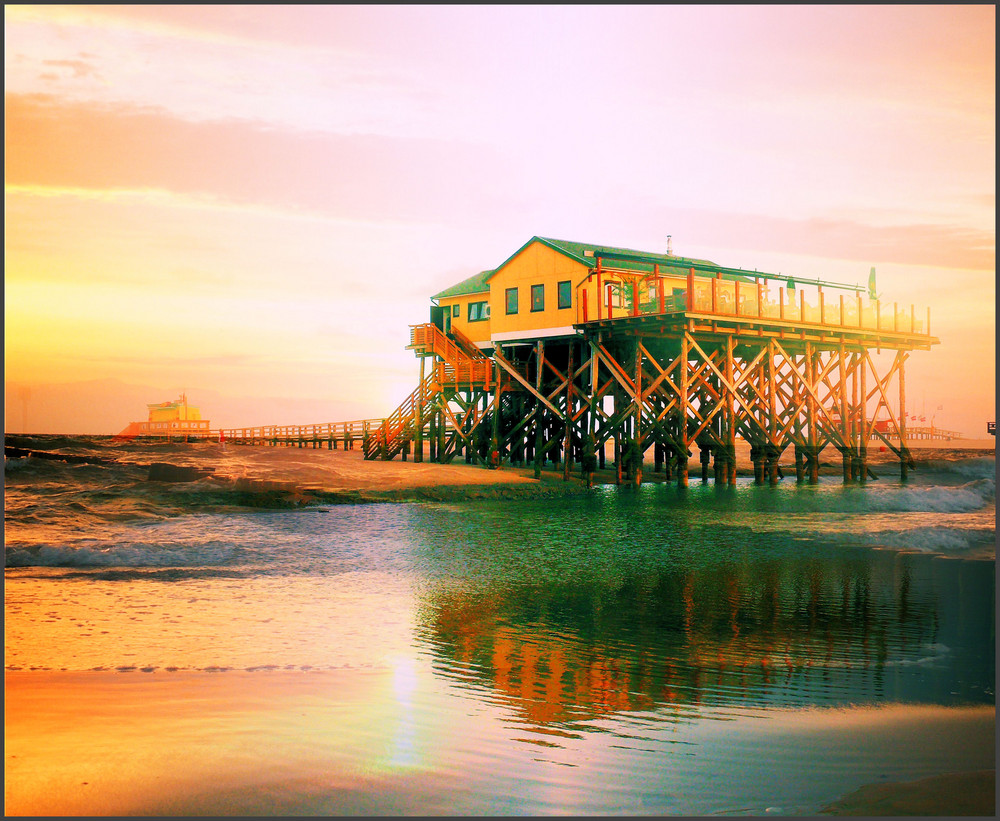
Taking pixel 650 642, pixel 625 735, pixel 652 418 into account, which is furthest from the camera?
pixel 652 418

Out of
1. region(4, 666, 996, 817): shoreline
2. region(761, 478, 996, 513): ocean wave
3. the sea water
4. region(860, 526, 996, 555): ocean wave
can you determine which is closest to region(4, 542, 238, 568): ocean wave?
the sea water

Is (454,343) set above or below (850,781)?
above

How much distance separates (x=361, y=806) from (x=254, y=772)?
0.87 meters

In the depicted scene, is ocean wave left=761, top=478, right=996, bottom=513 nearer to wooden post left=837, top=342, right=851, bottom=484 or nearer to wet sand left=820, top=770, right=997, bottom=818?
wooden post left=837, top=342, right=851, bottom=484

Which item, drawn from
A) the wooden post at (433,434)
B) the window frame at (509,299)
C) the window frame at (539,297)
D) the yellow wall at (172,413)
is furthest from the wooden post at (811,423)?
the yellow wall at (172,413)

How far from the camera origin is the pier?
1183 inches

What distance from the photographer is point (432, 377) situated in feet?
134

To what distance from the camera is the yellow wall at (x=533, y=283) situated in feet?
108

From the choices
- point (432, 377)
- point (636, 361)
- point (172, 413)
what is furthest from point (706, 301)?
point (172, 413)

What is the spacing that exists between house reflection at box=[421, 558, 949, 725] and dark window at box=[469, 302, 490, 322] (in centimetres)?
2719

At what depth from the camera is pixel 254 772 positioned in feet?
16.6

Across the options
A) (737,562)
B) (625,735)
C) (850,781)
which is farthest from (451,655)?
(737,562)

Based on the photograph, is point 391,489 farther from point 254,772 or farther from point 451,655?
point 254,772

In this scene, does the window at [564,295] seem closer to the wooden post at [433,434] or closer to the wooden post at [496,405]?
the wooden post at [496,405]
